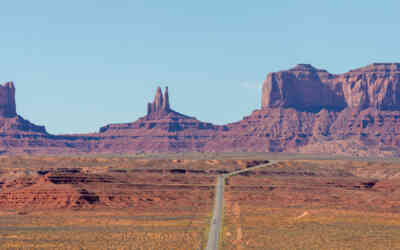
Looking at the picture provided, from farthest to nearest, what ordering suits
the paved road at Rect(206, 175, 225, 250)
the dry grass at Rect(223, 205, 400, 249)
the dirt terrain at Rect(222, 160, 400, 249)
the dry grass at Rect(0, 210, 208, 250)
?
1. the dirt terrain at Rect(222, 160, 400, 249)
2. the dry grass at Rect(223, 205, 400, 249)
3. the dry grass at Rect(0, 210, 208, 250)
4. the paved road at Rect(206, 175, 225, 250)

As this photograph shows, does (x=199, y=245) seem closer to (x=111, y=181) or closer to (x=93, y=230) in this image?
→ (x=93, y=230)

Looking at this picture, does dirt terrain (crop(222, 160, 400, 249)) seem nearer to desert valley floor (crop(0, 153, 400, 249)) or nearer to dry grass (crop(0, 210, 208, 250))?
desert valley floor (crop(0, 153, 400, 249))

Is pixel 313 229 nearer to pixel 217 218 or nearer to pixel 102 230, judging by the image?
pixel 217 218

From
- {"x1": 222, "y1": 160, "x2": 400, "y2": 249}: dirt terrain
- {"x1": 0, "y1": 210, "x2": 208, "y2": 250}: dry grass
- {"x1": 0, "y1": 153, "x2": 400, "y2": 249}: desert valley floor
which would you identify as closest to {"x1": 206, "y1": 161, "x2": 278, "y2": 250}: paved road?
{"x1": 0, "y1": 153, "x2": 400, "y2": 249}: desert valley floor

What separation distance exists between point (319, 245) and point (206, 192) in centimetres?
7002

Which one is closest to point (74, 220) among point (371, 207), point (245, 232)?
point (245, 232)

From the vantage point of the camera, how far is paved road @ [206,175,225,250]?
9286 centimetres

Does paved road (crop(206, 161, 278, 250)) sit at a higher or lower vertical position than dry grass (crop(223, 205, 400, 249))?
higher

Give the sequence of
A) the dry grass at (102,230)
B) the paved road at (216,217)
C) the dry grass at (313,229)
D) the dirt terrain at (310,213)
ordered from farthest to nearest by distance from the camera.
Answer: the dirt terrain at (310,213)
the dry grass at (313,229)
the dry grass at (102,230)
the paved road at (216,217)

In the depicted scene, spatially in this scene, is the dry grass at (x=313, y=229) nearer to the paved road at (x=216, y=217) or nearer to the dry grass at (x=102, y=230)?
the paved road at (x=216, y=217)

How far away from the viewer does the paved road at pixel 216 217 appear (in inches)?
3656

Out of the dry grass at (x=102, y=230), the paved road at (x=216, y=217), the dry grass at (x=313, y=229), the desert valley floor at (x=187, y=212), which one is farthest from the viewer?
the desert valley floor at (x=187, y=212)

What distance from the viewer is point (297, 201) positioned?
155500 millimetres

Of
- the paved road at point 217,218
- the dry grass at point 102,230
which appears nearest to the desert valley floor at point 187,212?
the dry grass at point 102,230
